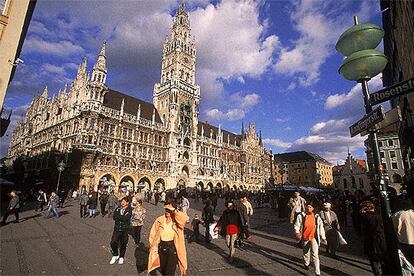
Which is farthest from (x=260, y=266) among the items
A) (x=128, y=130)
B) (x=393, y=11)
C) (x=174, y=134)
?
(x=174, y=134)

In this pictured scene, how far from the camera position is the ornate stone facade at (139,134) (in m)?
34.1

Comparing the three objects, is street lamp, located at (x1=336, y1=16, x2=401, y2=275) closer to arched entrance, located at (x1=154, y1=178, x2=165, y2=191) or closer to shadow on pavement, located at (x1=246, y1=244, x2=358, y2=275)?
shadow on pavement, located at (x1=246, y1=244, x2=358, y2=275)

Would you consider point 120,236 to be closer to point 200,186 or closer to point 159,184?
point 159,184

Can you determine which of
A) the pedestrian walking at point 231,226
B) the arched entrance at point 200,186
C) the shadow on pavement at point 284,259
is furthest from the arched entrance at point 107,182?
the pedestrian walking at point 231,226

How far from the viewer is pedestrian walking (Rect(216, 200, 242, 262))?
6.73 m

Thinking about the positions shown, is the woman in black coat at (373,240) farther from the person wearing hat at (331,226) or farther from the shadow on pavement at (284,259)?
the person wearing hat at (331,226)

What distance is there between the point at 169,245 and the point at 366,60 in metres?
4.91

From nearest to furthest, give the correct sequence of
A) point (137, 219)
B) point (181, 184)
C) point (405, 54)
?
1. point (137, 219)
2. point (405, 54)
3. point (181, 184)

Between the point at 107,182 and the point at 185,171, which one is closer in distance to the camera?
the point at 107,182

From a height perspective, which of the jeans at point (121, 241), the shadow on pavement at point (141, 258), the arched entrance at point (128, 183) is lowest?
the shadow on pavement at point (141, 258)

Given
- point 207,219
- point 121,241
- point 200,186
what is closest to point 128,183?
point 200,186

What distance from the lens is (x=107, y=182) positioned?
3406 cm

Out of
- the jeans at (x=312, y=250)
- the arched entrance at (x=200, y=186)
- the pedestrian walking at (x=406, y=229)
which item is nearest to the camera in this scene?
the pedestrian walking at (x=406, y=229)

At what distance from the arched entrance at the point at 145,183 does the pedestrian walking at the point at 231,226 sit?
34.1m
